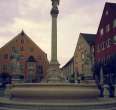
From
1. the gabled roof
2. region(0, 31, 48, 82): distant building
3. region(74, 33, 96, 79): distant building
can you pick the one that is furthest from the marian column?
region(0, 31, 48, 82): distant building

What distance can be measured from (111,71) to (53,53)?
1147 inches

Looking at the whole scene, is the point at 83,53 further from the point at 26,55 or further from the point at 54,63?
the point at 54,63

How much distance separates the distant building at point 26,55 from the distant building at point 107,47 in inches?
911

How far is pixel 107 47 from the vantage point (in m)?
61.0

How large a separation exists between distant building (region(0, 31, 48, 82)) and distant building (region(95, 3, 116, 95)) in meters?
23.1

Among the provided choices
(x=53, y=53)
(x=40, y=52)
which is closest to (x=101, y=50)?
(x=40, y=52)

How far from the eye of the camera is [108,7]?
205ft

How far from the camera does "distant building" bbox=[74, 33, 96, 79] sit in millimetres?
73381

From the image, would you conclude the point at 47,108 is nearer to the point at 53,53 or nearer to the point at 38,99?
the point at 38,99

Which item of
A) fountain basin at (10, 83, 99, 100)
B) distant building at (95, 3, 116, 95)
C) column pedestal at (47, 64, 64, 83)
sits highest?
distant building at (95, 3, 116, 95)

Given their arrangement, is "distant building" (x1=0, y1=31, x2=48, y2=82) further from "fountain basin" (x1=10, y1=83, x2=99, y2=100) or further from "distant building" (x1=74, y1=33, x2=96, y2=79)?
"fountain basin" (x1=10, y1=83, x2=99, y2=100)

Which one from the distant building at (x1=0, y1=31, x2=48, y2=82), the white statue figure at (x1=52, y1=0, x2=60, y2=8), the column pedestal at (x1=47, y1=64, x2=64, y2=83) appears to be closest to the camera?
the column pedestal at (x1=47, y1=64, x2=64, y2=83)

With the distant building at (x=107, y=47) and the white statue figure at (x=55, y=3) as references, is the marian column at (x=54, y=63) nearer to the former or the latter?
the white statue figure at (x=55, y=3)

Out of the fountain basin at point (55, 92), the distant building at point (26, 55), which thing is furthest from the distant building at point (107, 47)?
the fountain basin at point (55, 92)
